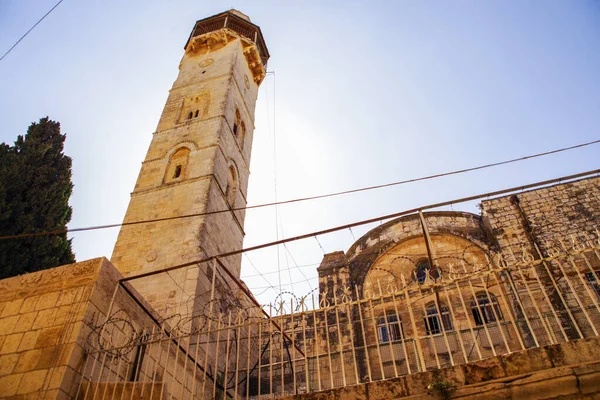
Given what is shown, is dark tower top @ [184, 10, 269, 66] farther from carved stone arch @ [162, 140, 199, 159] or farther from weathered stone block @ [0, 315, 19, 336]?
weathered stone block @ [0, 315, 19, 336]

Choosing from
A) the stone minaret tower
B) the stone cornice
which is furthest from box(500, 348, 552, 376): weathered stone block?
the stone cornice

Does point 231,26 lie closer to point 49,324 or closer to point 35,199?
point 35,199

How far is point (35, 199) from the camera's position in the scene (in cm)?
1090

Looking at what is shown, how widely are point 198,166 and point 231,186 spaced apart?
77.6 inches

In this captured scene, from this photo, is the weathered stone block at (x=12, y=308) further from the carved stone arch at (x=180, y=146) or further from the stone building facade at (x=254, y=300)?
the carved stone arch at (x=180, y=146)

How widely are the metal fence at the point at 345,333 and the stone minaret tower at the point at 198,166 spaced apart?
3.88 feet

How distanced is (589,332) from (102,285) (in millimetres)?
10151

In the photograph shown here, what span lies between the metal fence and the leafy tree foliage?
3.43 metres

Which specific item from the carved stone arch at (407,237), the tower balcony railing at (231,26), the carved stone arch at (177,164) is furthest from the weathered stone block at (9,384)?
the tower balcony railing at (231,26)

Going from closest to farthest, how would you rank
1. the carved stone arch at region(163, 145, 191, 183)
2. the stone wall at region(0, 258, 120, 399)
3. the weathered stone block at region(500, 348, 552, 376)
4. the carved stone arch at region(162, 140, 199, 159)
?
1. the weathered stone block at region(500, 348, 552, 376)
2. the stone wall at region(0, 258, 120, 399)
3. the carved stone arch at region(163, 145, 191, 183)
4. the carved stone arch at region(162, 140, 199, 159)

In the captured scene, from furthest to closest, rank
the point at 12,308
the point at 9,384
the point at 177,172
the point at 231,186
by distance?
1. the point at 231,186
2. the point at 177,172
3. the point at 12,308
4. the point at 9,384

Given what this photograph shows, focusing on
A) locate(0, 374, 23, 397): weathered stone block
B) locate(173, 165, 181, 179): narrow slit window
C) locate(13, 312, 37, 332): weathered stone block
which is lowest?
locate(0, 374, 23, 397): weathered stone block

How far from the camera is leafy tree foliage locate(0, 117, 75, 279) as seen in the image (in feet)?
32.6

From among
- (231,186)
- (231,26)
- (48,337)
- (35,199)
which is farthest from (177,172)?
(231,26)
